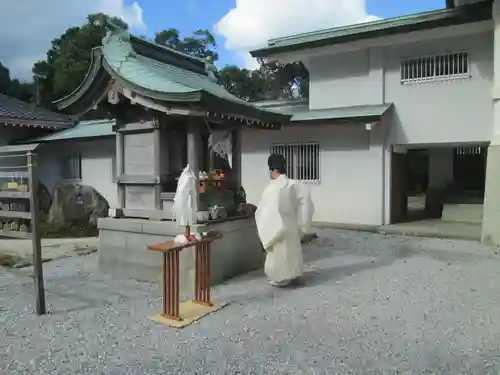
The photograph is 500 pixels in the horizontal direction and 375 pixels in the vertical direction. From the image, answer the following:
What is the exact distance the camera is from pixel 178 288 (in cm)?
493

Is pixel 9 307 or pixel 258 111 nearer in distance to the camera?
pixel 9 307

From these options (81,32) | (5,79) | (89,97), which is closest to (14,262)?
(89,97)

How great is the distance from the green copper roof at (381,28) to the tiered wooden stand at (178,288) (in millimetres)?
8540

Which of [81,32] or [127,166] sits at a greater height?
[81,32]

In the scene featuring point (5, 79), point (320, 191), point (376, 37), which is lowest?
point (320, 191)

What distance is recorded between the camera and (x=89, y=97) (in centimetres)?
672

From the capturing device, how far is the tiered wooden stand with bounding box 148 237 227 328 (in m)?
4.73

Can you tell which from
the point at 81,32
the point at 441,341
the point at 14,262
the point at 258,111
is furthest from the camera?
the point at 81,32

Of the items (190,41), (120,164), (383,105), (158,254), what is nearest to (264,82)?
(190,41)

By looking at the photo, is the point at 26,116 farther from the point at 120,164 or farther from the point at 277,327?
the point at 277,327

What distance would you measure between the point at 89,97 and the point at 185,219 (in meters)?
2.88

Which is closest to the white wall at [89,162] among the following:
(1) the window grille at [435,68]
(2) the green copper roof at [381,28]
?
(2) the green copper roof at [381,28]

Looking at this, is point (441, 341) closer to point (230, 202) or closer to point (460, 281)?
point (460, 281)

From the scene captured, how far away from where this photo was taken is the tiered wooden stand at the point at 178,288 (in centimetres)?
473
